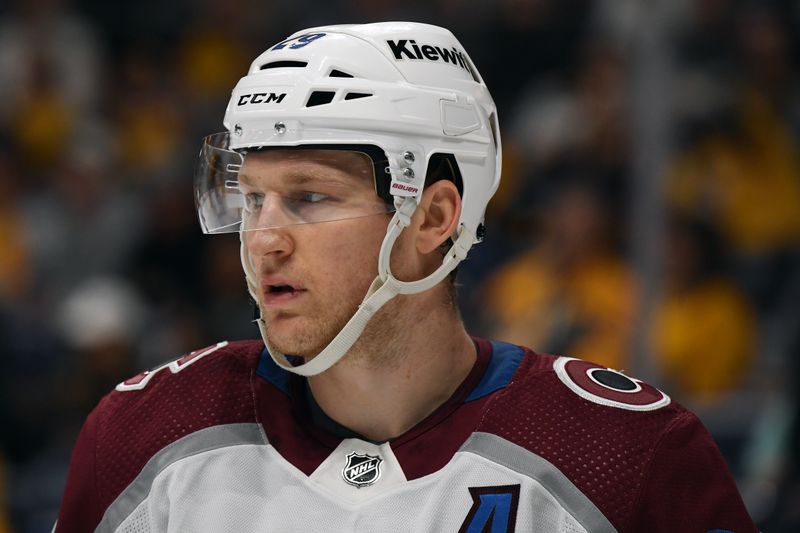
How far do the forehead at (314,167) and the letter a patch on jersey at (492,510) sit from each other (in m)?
0.55

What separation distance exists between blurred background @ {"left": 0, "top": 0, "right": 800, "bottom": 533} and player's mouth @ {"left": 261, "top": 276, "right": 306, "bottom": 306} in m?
1.83

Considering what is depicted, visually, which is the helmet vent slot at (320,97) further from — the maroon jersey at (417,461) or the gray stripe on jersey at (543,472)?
the gray stripe on jersey at (543,472)

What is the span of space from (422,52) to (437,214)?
0.29 metres

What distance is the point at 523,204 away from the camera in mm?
5059

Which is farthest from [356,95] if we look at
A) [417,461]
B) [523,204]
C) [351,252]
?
[523,204]

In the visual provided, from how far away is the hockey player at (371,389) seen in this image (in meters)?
2.04

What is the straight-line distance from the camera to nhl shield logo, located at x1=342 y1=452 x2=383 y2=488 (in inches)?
82.2

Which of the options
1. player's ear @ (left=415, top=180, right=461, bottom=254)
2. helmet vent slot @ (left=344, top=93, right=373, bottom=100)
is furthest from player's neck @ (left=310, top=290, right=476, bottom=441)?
helmet vent slot @ (left=344, top=93, right=373, bottom=100)

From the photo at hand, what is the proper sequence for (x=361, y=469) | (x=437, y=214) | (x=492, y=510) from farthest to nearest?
(x=437, y=214) → (x=361, y=469) → (x=492, y=510)

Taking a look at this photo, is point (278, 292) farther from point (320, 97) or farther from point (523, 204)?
point (523, 204)

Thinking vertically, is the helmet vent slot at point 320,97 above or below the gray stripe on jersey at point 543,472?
above

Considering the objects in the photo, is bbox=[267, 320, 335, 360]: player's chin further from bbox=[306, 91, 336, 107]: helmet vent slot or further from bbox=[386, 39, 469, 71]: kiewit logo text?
bbox=[386, 39, 469, 71]: kiewit logo text

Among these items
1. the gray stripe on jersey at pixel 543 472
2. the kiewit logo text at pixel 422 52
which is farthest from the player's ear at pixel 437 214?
the gray stripe on jersey at pixel 543 472

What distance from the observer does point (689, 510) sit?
2.02m
